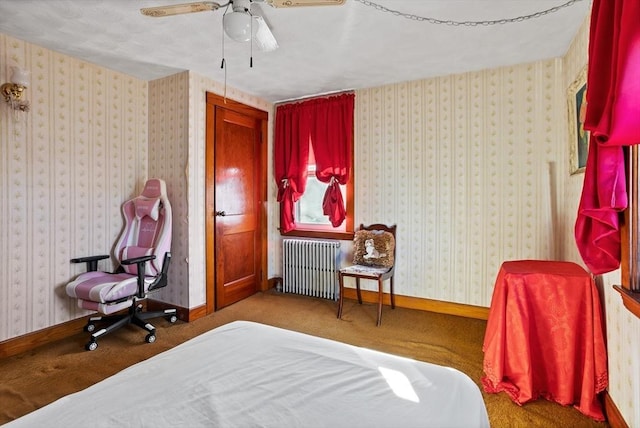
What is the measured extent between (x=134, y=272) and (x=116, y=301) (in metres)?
0.49

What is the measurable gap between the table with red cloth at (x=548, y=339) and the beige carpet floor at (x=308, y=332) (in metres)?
0.10

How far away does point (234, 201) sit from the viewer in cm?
395

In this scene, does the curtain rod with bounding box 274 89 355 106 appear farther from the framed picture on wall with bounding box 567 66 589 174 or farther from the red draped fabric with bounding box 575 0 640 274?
the red draped fabric with bounding box 575 0 640 274

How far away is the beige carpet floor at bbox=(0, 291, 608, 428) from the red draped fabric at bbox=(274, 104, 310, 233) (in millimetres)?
1225

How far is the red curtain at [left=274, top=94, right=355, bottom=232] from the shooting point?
13.1 feet

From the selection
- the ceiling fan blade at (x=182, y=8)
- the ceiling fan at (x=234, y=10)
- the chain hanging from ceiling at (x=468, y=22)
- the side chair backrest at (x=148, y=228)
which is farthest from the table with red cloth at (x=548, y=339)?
the side chair backrest at (x=148, y=228)

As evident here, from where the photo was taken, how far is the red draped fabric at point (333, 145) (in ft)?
13.0

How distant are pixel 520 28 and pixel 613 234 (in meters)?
1.75

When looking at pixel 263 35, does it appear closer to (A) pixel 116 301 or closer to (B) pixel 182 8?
(B) pixel 182 8

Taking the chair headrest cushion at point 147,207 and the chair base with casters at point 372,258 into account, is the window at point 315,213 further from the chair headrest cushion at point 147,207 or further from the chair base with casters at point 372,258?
the chair headrest cushion at point 147,207

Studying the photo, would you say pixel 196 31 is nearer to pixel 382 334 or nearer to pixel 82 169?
pixel 82 169

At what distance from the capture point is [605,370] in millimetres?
1857

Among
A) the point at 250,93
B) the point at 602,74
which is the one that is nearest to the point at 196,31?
the point at 250,93

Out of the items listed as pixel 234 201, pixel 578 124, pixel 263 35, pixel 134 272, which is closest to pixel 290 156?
pixel 234 201
